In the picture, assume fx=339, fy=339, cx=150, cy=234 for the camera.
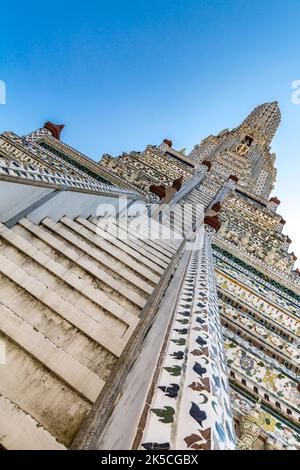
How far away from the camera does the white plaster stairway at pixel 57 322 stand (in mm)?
1812

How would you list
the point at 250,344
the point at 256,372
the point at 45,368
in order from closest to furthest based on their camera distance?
the point at 45,368
the point at 256,372
the point at 250,344

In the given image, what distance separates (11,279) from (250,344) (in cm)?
342

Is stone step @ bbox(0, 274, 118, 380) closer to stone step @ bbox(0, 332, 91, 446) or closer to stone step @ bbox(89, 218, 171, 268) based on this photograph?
stone step @ bbox(0, 332, 91, 446)

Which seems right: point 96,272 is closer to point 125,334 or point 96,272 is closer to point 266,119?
point 125,334

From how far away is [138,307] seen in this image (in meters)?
3.30

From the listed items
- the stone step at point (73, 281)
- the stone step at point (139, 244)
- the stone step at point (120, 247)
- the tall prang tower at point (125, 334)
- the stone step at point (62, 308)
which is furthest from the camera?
the stone step at point (139, 244)

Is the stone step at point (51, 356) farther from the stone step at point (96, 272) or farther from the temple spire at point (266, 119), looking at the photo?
the temple spire at point (266, 119)

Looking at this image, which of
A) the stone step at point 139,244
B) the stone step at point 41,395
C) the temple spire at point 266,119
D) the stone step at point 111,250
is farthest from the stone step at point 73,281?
the temple spire at point 266,119

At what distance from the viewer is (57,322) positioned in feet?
8.28

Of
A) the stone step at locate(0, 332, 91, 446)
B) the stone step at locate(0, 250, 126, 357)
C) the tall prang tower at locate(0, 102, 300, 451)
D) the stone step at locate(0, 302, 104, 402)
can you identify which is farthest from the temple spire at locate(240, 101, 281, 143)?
the stone step at locate(0, 332, 91, 446)

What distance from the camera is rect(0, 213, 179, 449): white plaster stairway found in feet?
5.95

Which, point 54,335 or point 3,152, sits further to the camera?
point 3,152
